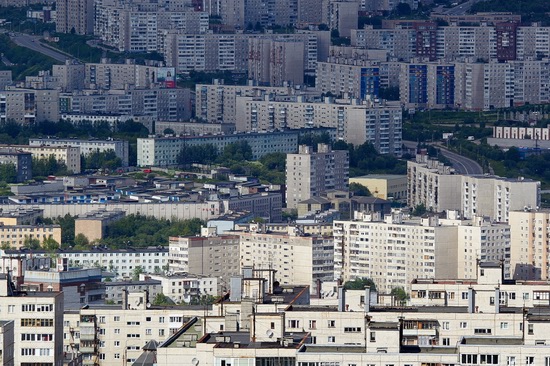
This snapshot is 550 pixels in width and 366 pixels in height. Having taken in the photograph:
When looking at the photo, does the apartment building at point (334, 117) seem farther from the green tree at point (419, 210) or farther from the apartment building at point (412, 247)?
the apartment building at point (412, 247)

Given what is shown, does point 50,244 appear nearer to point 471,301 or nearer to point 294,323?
point 471,301

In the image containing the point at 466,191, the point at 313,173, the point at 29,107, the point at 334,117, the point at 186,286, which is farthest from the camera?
the point at 29,107

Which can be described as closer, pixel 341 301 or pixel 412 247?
pixel 341 301

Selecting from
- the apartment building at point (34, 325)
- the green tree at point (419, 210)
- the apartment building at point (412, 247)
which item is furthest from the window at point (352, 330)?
the green tree at point (419, 210)

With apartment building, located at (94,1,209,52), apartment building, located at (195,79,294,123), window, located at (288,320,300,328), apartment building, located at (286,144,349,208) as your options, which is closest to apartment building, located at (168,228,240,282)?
apartment building, located at (286,144,349,208)

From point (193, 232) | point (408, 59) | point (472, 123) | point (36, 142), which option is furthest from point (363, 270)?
point (408, 59)

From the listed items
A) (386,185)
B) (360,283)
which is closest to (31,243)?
(360,283)

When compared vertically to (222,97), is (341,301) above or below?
above

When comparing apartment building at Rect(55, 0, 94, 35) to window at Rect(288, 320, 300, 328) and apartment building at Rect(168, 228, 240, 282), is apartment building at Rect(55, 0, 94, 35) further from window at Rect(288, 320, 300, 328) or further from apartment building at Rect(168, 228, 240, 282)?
window at Rect(288, 320, 300, 328)
